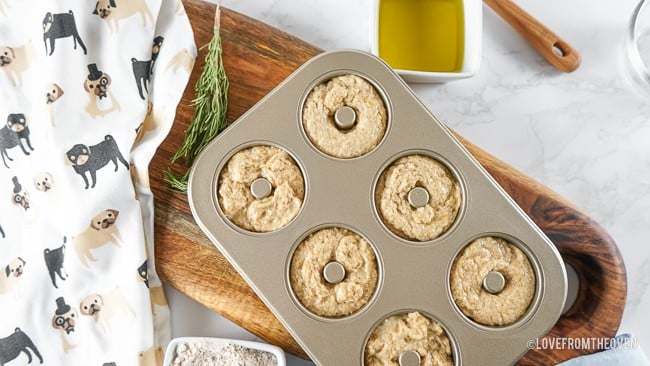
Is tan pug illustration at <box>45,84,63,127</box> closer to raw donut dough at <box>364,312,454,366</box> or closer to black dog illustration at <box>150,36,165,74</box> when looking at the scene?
black dog illustration at <box>150,36,165,74</box>

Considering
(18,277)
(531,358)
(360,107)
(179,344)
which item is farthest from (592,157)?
(18,277)

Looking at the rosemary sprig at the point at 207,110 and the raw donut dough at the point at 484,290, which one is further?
the rosemary sprig at the point at 207,110

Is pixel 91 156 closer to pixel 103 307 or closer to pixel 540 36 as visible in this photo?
pixel 103 307

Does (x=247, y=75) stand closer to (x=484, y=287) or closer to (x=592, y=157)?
(x=484, y=287)

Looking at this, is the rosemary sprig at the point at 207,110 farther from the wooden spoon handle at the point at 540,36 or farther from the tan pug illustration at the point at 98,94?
the wooden spoon handle at the point at 540,36

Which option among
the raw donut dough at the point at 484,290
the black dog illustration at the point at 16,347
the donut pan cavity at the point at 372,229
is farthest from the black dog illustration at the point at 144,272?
the raw donut dough at the point at 484,290
